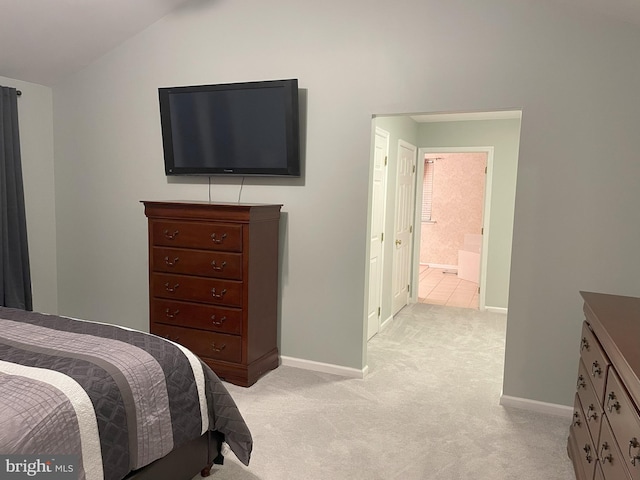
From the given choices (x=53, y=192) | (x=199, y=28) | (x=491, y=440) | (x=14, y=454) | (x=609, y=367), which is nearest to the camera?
(x=14, y=454)

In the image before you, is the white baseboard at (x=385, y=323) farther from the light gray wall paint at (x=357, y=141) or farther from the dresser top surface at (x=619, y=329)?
the dresser top surface at (x=619, y=329)

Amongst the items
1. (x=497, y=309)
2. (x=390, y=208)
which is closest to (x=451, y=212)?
(x=497, y=309)

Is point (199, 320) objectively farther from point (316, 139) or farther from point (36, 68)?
point (36, 68)

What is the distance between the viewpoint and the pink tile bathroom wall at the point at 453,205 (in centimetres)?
933

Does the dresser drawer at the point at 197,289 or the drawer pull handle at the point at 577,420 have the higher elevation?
the dresser drawer at the point at 197,289

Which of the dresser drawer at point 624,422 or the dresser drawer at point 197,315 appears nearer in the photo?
the dresser drawer at point 624,422

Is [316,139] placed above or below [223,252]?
above

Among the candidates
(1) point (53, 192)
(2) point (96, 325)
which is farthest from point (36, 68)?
(2) point (96, 325)

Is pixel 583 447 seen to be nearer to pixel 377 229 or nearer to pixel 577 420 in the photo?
pixel 577 420

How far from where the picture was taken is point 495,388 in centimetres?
371

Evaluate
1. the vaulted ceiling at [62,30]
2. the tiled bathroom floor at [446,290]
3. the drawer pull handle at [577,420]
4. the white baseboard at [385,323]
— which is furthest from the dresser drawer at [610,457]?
the tiled bathroom floor at [446,290]

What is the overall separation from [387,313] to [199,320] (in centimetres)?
236

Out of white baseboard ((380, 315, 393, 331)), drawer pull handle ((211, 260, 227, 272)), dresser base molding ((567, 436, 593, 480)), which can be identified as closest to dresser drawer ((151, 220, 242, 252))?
drawer pull handle ((211, 260, 227, 272))

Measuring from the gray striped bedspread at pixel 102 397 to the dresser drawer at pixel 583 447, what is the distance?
1.54 meters
